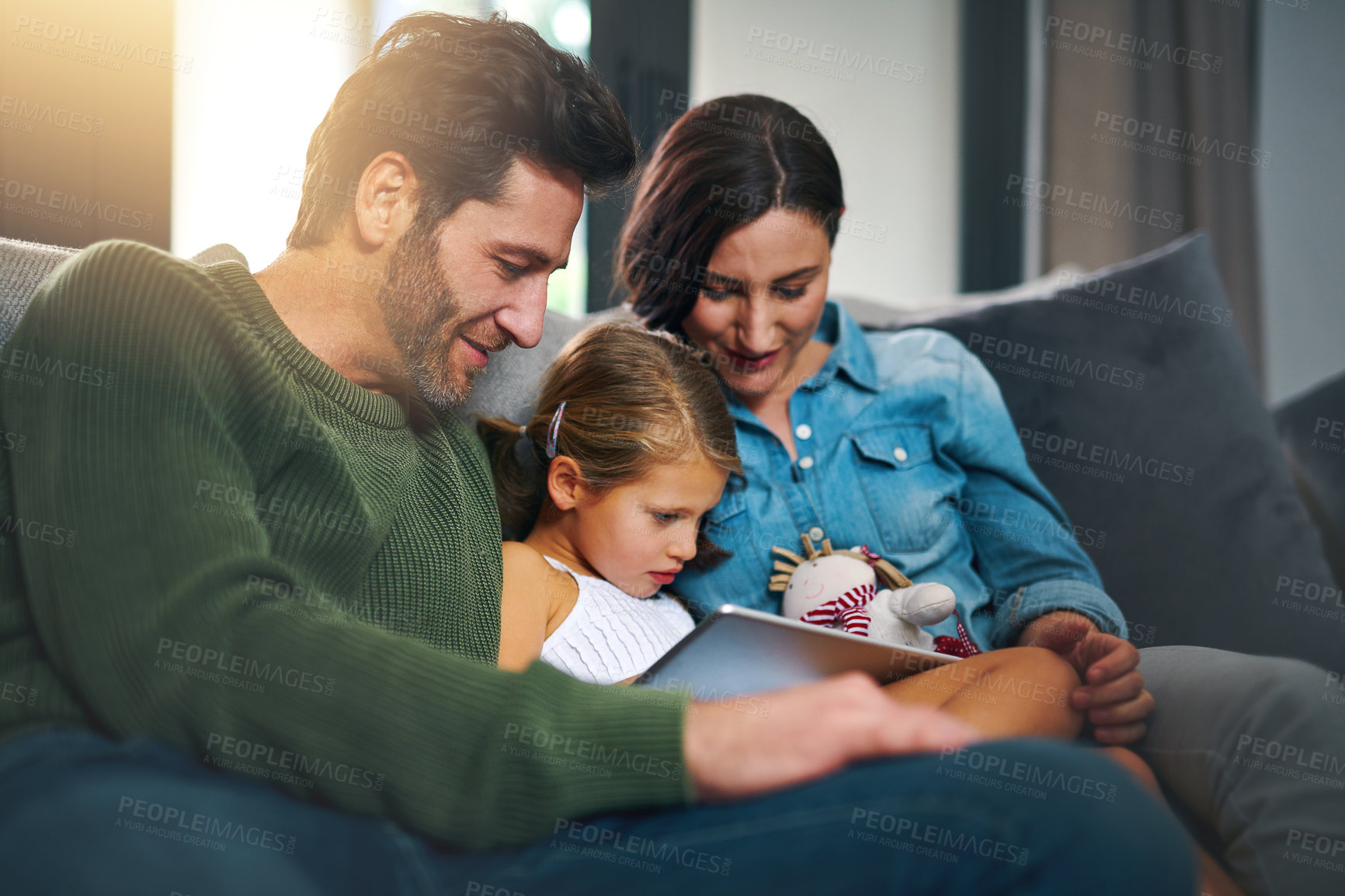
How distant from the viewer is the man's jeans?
51cm

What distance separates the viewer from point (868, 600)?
3.69ft

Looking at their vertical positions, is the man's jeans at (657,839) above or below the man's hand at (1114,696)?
above

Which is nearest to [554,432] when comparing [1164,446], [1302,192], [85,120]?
[1164,446]

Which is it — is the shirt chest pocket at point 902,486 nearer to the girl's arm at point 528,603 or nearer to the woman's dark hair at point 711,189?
the woman's dark hair at point 711,189

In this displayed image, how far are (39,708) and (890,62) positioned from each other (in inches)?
106

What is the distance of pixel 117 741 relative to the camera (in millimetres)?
641

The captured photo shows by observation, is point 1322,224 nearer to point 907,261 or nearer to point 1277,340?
point 1277,340

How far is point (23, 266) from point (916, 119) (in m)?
2.41

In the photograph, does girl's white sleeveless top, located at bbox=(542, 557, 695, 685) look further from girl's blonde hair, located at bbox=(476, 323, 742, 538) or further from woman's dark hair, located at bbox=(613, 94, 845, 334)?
woman's dark hair, located at bbox=(613, 94, 845, 334)

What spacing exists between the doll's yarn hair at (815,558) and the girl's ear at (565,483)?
0.27 m

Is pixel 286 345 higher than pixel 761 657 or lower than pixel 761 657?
higher

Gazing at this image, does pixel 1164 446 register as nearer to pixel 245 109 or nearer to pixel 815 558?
pixel 815 558

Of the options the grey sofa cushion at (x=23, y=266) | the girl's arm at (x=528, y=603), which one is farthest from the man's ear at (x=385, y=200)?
the girl's arm at (x=528, y=603)

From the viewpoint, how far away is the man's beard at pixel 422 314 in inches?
39.7
